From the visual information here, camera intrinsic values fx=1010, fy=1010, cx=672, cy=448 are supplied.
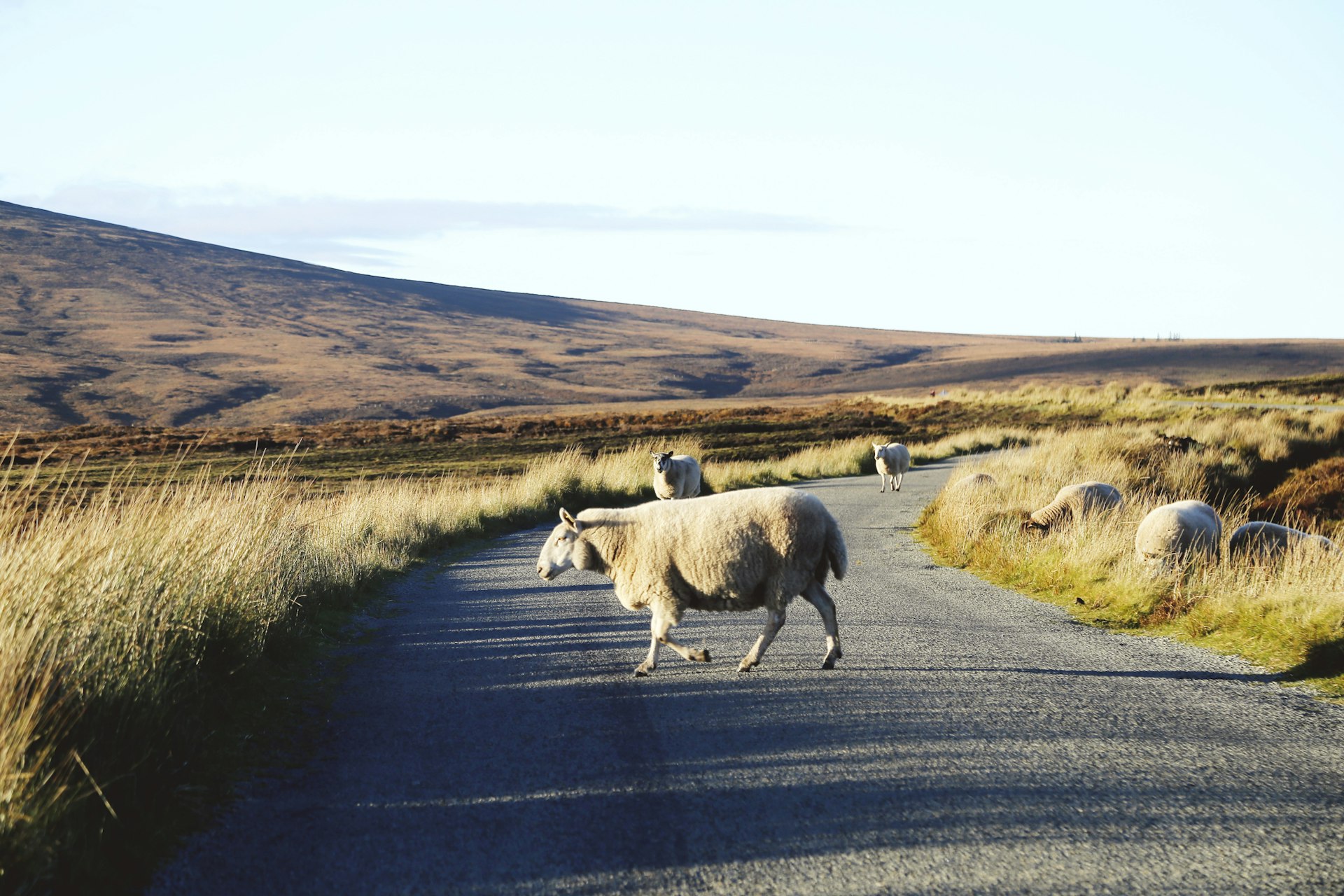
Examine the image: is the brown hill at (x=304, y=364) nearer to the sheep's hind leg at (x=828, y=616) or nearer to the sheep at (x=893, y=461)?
the sheep at (x=893, y=461)

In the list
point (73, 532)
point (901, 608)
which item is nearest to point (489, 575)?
point (901, 608)

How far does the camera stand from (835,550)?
8297mm

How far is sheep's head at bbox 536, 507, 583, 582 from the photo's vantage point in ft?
30.0

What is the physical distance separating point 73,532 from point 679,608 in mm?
4484

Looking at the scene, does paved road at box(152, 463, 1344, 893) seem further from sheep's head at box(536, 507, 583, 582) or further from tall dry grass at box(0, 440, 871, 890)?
sheep's head at box(536, 507, 583, 582)

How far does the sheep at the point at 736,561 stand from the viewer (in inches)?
322

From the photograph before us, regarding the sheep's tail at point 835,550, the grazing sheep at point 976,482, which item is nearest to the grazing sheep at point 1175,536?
the sheep's tail at point 835,550

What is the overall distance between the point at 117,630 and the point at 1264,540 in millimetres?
11789

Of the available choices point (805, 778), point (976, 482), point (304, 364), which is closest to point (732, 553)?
point (805, 778)

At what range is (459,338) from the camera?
632 ft

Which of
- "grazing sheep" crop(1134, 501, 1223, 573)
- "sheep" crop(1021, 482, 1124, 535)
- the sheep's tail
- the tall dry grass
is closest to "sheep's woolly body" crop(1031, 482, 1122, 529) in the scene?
"sheep" crop(1021, 482, 1124, 535)

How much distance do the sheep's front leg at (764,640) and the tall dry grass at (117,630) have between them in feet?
12.5

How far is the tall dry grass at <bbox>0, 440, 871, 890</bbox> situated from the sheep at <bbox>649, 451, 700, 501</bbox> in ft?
28.9

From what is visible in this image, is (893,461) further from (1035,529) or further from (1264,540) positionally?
(1264,540)
